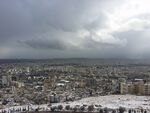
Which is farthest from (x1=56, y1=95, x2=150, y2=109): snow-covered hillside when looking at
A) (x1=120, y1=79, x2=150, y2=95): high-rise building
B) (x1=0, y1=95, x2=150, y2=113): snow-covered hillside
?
(x1=120, y1=79, x2=150, y2=95): high-rise building

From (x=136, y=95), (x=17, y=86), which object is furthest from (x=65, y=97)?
(x=17, y=86)

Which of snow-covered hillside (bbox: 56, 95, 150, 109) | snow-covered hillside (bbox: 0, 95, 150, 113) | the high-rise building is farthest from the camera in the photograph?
the high-rise building

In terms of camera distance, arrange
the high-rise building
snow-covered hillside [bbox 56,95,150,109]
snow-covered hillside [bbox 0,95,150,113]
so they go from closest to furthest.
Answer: snow-covered hillside [bbox 0,95,150,113] → snow-covered hillside [bbox 56,95,150,109] → the high-rise building

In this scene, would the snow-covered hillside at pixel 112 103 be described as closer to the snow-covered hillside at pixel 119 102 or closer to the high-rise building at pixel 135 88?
the snow-covered hillside at pixel 119 102

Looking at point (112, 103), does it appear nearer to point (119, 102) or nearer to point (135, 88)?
point (119, 102)

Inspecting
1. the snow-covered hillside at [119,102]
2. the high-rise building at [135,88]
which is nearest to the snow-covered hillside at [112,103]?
the snow-covered hillside at [119,102]

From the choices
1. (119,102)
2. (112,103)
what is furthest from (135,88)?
(112,103)

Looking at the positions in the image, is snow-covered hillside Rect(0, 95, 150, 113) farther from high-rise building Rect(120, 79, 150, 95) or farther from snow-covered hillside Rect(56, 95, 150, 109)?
high-rise building Rect(120, 79, 150, 95)

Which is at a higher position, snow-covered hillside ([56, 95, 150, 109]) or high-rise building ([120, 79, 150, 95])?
high-rise building ([120, 79, 150, 95])

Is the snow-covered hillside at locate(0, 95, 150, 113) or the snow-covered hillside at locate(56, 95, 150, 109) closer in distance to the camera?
the snow-covered hillside at locate(0, 95, 150, 113)

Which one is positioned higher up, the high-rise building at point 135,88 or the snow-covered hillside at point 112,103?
the high-rise building at point 135,88

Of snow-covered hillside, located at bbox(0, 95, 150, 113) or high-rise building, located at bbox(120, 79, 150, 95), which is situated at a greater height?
high-rise building, located at bbox(120, 79, 150, 95)

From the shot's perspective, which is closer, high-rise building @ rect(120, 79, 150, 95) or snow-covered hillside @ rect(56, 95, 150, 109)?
snow-covered hillside @ rect(56, 95, 150, 109)
